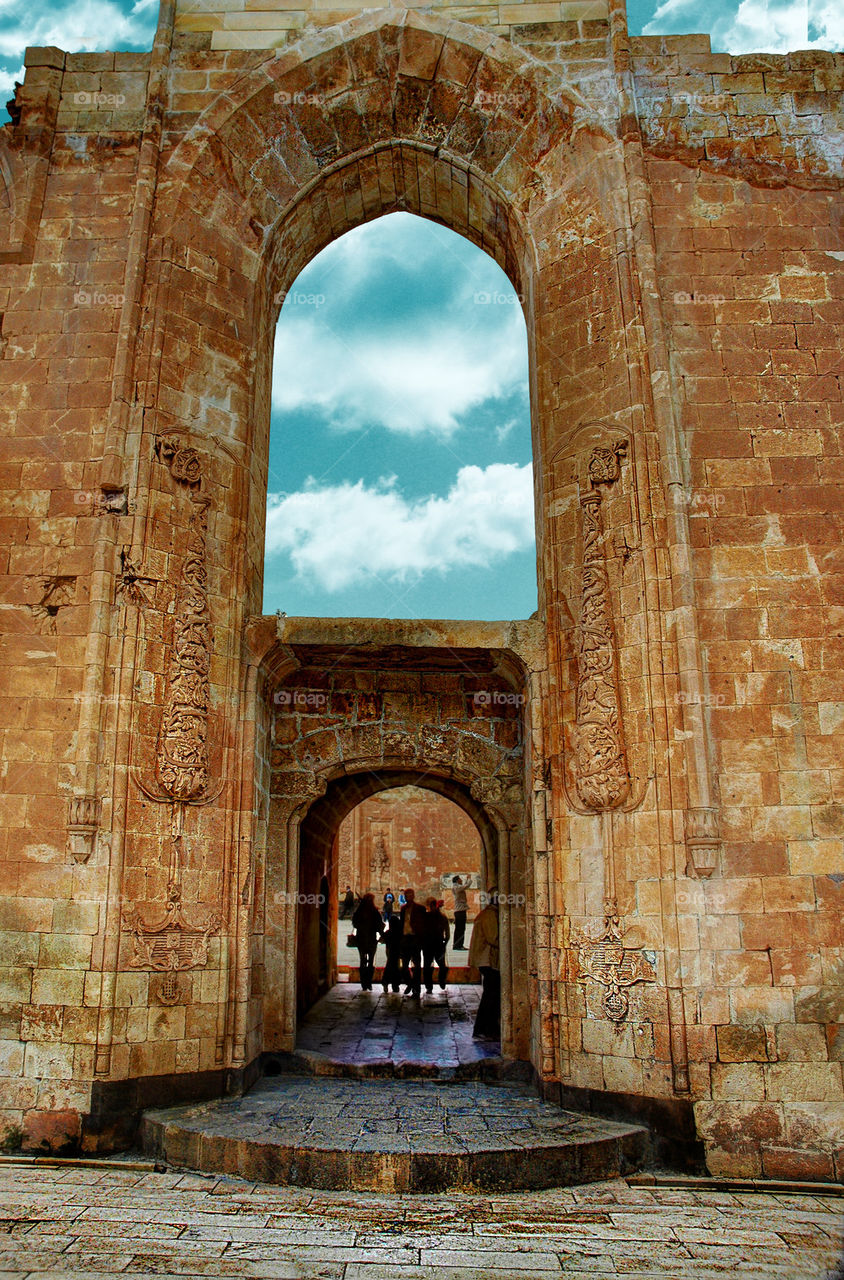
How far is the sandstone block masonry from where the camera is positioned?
5.76m

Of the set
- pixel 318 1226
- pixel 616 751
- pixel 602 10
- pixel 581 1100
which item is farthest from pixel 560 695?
pixel 602 10

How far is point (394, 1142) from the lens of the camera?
512cm

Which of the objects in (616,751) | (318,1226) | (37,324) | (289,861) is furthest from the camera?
(289,861)

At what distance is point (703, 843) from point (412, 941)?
20.9ft

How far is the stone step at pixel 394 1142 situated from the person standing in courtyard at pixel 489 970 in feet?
6.74

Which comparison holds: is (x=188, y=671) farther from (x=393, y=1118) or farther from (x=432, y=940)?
(x=432, y=940)

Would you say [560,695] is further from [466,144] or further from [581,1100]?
[466,144]

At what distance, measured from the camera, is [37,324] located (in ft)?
23.2

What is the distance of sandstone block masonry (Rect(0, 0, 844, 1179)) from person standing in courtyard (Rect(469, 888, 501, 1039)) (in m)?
0.94

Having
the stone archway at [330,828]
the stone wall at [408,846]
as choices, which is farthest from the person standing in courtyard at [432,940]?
the stone wall at [408,846]

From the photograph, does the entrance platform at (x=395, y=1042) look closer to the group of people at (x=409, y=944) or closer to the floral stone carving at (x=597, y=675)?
the group of people at (x=409, y=944)

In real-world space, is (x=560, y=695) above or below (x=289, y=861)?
above

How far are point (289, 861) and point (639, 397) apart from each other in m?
4.78

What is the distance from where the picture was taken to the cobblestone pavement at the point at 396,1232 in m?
3.96
